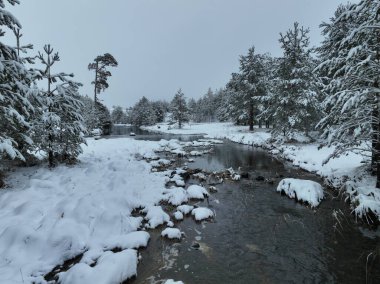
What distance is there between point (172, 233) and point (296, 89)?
69.1 ft

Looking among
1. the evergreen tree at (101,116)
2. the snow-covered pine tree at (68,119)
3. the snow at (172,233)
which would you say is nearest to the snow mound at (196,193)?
the snow at (172,233)

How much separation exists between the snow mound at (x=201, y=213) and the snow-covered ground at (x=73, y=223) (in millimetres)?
1080

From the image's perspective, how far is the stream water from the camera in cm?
565

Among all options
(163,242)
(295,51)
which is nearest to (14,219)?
(163,242)

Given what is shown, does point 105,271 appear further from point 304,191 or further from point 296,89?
point 296,89

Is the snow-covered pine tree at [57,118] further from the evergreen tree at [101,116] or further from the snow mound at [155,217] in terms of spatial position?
the evergreen tree at [101,116]

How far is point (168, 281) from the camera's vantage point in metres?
5.29

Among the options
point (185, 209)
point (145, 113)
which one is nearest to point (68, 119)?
point (185, 209)

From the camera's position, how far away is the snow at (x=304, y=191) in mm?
9836

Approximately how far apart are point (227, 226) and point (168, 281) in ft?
11.0

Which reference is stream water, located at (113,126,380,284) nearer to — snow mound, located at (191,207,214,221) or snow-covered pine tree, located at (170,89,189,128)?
snow mound, located at (191,207,214,221)

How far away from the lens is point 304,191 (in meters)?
10.3

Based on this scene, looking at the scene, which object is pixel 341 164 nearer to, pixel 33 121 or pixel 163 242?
pixel 163 242

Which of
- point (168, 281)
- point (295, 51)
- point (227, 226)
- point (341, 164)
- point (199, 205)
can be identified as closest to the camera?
point (168, 281)
